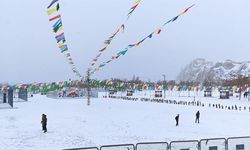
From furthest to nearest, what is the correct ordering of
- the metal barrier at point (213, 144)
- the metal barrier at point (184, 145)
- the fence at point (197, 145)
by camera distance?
the metal barrier at point (213, 144) → the metal barrier at point (184, 145) → the fence at point (197, 145)

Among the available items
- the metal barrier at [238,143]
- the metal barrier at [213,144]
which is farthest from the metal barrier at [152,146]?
the metal barrier at [238,143]

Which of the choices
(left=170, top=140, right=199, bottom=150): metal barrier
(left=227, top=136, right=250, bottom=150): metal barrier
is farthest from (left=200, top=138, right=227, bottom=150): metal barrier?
(left=170, top=140, right=199, bottom=150): metal barrier

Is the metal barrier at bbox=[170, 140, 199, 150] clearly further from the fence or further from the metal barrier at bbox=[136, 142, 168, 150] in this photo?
the metal barrier at bbox=[136, 142, 168, 150]

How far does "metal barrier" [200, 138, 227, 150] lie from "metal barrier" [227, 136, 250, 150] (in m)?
0.17

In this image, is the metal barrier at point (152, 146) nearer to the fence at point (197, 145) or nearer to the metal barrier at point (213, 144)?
the fence at point (197, 145)

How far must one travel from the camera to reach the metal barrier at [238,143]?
1095 cm

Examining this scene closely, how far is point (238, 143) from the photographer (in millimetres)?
11086

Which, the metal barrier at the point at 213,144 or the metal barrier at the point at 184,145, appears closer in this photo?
the metal barrier at the point at 184,145

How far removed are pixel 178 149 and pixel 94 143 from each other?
9868 mm

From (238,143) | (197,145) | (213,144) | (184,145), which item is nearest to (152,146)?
(184,145)

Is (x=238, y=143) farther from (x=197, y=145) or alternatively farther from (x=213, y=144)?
(x=197, y=145)

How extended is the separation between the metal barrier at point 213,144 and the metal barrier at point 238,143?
167mm

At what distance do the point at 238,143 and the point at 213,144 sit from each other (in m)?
0.88

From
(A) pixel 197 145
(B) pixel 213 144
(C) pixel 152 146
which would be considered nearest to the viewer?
(C) pixel 152 146
